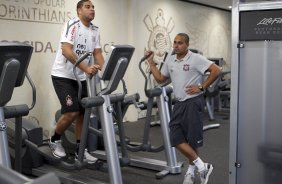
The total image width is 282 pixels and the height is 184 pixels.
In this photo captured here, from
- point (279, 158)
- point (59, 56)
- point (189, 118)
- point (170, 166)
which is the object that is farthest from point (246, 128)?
point (59, 56)

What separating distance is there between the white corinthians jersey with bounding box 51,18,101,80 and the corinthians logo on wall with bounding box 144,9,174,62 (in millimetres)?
3634

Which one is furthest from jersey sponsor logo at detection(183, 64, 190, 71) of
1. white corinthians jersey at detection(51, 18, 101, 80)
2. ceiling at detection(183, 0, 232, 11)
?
ceiling at detection(183, 0, 232, 11)

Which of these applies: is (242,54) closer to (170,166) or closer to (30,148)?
(170,166)

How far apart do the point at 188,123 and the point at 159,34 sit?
478 cm

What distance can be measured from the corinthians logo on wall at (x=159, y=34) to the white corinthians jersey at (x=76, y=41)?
3.63m

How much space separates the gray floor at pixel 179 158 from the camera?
368 centimetres

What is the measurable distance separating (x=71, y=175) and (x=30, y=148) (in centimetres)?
52

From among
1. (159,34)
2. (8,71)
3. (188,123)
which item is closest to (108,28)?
(159,34)

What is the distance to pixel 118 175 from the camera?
3.05 meters

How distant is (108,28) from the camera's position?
6422 mm

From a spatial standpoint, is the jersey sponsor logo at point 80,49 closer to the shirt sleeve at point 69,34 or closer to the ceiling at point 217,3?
A: the shirt sleeve at point 69,34

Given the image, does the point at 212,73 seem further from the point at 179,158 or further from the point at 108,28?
the point at 108,28

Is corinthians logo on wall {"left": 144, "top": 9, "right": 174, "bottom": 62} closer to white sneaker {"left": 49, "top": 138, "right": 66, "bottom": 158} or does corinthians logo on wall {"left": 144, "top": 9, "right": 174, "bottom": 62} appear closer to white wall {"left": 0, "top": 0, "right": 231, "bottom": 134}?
white wall {"left": 0, "top": 0, "right": 231, "bottom": 134}

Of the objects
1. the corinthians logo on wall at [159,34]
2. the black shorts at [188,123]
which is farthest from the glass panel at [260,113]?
the corinthians logo on wall at [159,34]
